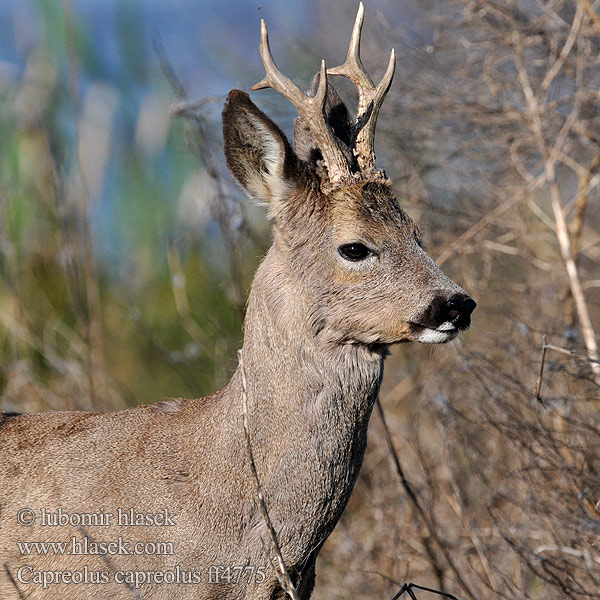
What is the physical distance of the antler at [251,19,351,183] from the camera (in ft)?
10.6

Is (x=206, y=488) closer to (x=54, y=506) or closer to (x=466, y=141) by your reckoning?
(x=54, y=506)

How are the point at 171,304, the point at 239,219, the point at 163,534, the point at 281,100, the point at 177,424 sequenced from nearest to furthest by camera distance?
the point at 163,534 → the point at 177,424 → the point at 239,219 → the point at 281,100 → the point at 171,304

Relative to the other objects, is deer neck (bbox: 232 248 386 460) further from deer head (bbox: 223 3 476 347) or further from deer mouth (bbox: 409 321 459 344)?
deer mouth (bbox: 409 321 459 344)

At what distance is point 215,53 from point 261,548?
6.29 meters

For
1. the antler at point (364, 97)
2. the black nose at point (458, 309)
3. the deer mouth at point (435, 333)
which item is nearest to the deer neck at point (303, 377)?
the deer mouth at point (435, 333)

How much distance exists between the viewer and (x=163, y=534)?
3.01 metres

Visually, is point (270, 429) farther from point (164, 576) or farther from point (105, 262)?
point (105, 262)

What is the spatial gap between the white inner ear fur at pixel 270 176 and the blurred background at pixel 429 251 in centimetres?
115

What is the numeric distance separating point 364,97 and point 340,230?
0.63 metres

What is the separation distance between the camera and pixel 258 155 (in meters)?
3.39

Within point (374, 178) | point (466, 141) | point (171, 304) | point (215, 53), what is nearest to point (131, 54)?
point (215, 53)

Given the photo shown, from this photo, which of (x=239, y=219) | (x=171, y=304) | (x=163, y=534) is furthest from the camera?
(x=171, y=304)

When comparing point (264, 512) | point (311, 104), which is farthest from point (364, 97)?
point (264, 512)

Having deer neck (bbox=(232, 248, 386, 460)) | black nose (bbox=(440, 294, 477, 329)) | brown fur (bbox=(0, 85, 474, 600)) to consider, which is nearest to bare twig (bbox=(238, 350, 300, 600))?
brown fur (bbox=(0, 85, 474, 600))
